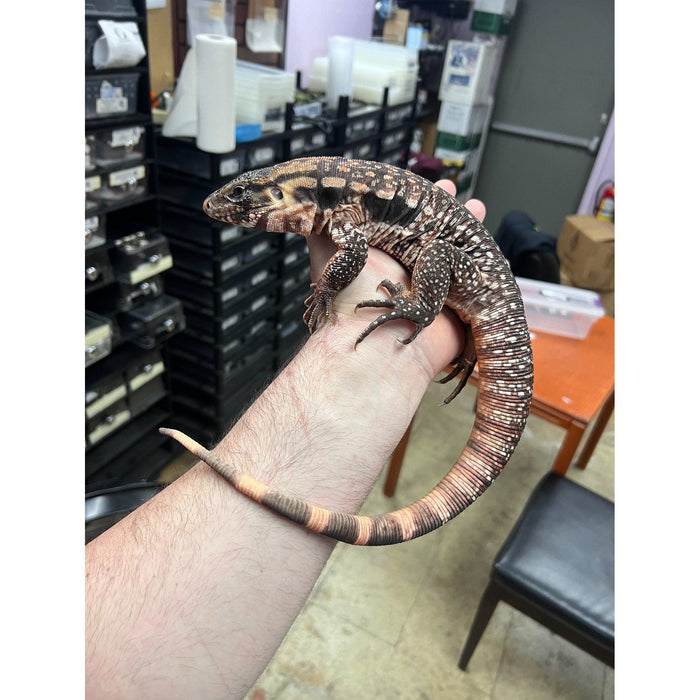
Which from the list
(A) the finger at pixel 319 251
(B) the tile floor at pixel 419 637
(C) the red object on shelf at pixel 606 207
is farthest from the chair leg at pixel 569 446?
(C) the red object on shelf at pixel 606 207

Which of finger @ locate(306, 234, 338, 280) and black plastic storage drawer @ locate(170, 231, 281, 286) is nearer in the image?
finger @ locate(306, 234, 338, 280)

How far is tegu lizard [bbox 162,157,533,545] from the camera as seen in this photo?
4.42ft

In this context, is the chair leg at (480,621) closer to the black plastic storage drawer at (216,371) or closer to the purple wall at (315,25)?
the black plastic storage drawer at (216,371)

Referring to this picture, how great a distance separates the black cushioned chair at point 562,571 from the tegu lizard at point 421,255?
1.00 meters

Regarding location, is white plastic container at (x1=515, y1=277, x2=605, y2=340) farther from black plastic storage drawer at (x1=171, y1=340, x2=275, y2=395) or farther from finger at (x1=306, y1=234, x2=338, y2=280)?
finger at (x1=306, y1=234, x2=338, y2=280)

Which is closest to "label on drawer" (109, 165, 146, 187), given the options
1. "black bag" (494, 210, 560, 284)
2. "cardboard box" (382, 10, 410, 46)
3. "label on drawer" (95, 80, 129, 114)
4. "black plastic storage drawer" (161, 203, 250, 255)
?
"label on drawer" (95, 80, 129, 114)

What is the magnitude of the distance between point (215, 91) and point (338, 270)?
147cm

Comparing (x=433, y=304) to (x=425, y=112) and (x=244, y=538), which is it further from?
(x=425, y=112)

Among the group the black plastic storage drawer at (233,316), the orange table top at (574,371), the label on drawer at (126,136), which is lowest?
the black plastic storage drawer at (233,316)

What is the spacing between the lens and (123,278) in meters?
2.45

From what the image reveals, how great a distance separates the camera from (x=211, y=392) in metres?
3.28

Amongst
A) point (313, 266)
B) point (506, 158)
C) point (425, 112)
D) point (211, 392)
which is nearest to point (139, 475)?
point (211, 392)

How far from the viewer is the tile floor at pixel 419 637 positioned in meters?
2.37

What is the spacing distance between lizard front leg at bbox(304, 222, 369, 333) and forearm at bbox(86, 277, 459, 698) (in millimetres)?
168
